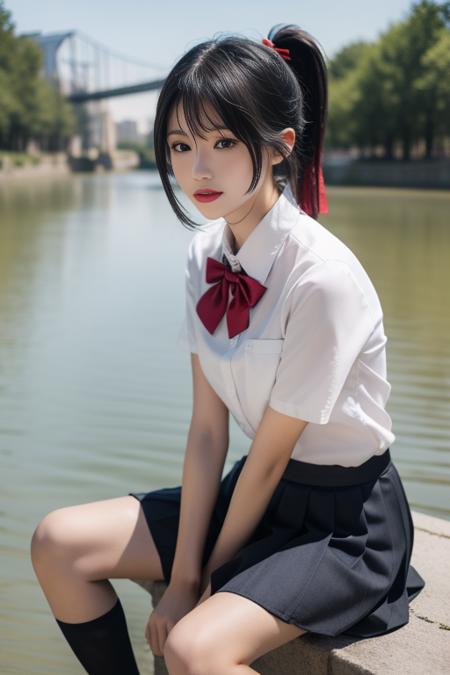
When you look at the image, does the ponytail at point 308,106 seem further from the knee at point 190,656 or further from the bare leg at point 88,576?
the knee at point 190,656

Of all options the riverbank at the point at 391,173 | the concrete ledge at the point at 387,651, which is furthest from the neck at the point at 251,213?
the riverbank at the point at 391,173

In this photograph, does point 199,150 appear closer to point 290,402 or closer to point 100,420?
point 290,402

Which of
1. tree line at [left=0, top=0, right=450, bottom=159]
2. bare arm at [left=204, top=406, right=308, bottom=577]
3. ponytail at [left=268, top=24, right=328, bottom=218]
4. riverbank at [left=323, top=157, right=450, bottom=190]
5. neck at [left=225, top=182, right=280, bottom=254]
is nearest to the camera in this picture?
bare arm at [left=204, top=406, right=308, bottom=577]

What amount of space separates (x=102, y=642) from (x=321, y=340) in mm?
657

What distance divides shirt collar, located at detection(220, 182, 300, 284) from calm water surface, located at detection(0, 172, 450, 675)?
1.49ft

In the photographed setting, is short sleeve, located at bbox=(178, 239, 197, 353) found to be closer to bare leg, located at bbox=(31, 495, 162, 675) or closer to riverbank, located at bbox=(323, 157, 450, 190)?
bare leg, located at bbox=(31, 495, 162, 675)

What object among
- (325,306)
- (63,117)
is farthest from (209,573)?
(63,117)

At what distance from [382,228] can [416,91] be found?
907 inches

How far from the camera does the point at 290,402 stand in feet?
4.95

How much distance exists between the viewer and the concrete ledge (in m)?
1.42

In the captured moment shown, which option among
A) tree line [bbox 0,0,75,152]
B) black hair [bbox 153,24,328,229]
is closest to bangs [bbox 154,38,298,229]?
black hair [bbox 153,24,328,229]

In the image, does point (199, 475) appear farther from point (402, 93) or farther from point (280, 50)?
point (402, 93)

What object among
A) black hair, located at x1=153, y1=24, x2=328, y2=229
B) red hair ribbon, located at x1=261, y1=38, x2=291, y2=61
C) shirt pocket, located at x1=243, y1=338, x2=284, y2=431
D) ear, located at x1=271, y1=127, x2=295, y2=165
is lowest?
shirt pocket, located at x1=243, y1=338, x2=284, y2=431

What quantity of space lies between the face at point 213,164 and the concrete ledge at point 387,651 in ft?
2.40
